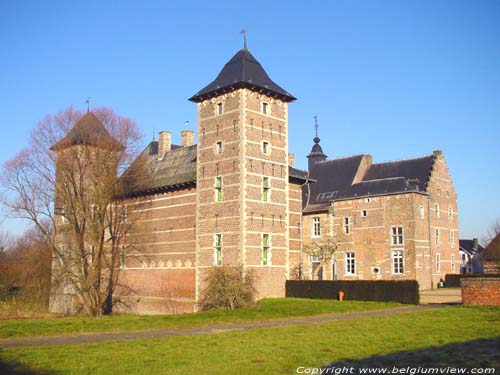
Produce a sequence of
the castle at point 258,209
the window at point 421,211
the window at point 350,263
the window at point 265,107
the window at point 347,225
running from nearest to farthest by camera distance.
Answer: the castle at point 258,209, the window at point 265,107, the window at point 421,211, the window at point 350,263, the window at point 347,225

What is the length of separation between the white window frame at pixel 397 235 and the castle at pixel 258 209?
6 cm

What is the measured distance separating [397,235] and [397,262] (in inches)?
67.6

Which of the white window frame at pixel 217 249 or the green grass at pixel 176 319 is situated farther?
the white window frame at pixel 217 249

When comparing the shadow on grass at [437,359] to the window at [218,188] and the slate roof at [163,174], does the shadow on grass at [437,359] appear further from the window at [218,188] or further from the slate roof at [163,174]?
the slate roof at [163,174]

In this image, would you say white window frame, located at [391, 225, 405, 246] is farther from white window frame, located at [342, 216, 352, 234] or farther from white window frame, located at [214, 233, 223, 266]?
white window frame, located at [214, 233, 223, 266]

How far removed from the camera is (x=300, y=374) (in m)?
7.36

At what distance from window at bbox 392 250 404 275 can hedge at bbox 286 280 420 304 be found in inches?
377

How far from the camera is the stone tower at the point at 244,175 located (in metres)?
24.4

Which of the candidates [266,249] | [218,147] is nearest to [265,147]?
[218,147]

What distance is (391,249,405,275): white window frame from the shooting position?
107 feet

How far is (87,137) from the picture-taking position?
26422 millimetres

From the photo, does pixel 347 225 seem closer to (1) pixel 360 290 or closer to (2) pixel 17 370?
(1) pixel 360 290

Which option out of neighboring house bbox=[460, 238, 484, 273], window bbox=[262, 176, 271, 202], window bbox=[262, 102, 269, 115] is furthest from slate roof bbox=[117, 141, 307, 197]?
neighboring house bbox=[460, 238, 484, 273]

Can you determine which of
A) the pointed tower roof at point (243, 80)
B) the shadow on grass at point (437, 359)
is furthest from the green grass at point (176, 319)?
the pointed tower roof at point (243, 80)
